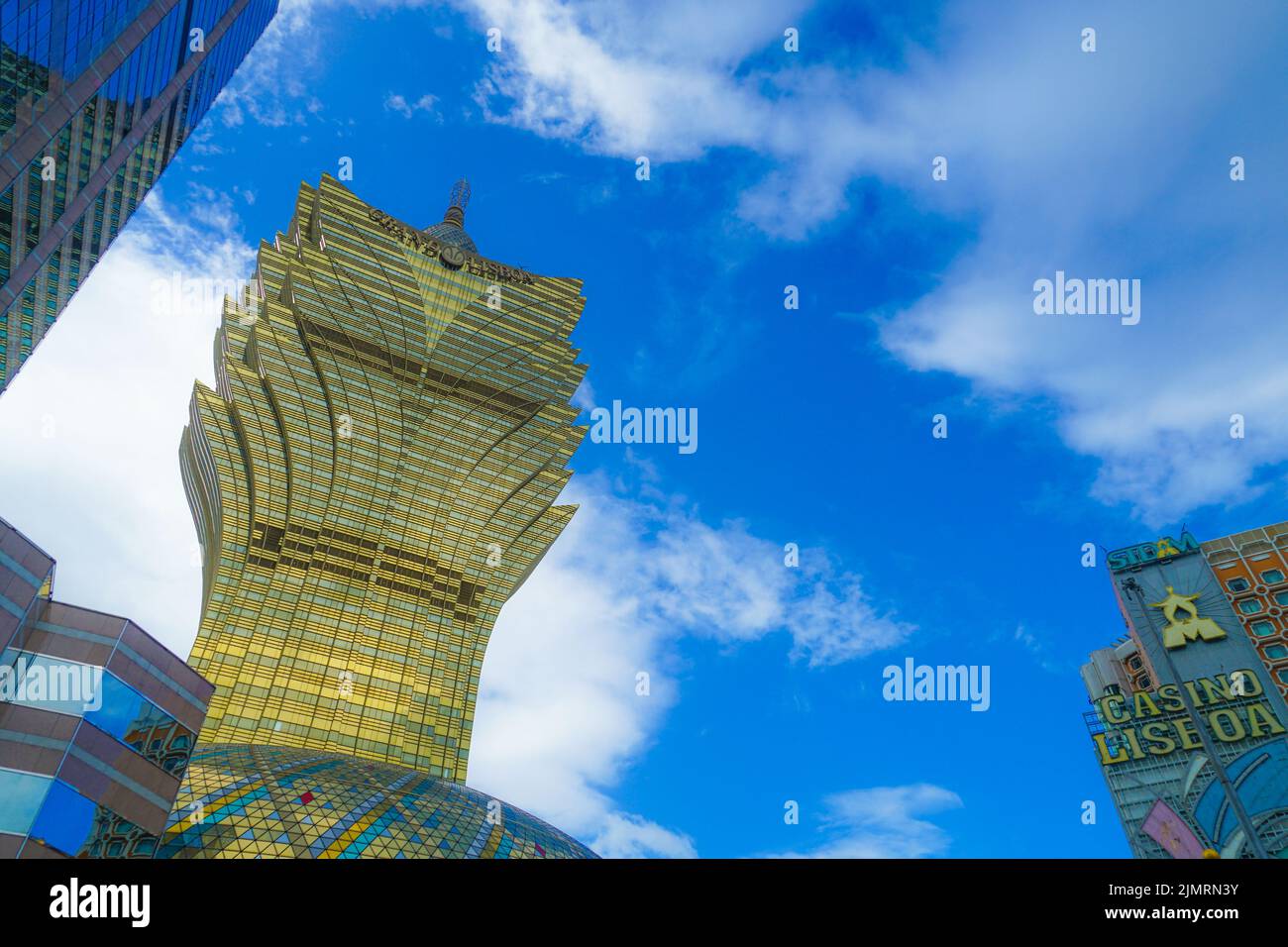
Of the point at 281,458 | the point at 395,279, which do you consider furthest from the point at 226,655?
the point at 395,279

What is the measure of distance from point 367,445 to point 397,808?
52.5 m

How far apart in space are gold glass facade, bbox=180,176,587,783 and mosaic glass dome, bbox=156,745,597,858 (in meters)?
16.0

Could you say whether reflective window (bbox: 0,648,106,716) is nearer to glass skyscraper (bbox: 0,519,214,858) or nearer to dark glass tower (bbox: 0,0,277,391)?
glass skyscraper (bbox: 0,519,214,858)

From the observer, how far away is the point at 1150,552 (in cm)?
7450

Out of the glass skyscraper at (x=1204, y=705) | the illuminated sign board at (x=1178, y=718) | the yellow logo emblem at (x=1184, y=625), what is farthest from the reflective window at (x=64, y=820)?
the yellow logo emblem at (x=1184, y=625)

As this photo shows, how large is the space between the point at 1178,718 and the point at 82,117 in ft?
312

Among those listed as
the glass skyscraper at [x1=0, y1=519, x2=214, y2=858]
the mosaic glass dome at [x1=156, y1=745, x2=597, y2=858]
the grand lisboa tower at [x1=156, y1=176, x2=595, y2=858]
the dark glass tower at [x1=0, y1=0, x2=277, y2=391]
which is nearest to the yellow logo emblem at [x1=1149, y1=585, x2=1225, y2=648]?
the mosaic glass dome at [x1=156, y1=745, x2=597, y2=858]

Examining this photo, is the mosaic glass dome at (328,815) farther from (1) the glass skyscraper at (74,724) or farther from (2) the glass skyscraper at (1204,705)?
(2) the glass skyscraper at (1204,705)

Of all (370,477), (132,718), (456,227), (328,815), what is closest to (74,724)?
(132,718)

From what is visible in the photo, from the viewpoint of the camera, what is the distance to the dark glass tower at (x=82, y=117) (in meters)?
52.3

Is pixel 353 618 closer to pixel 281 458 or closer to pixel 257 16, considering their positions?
pixel 281 458

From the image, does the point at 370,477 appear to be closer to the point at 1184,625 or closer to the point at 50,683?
the point at 50,683

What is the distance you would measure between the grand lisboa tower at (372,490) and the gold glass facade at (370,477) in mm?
257

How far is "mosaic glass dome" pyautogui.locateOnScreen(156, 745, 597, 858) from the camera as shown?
56781mm
